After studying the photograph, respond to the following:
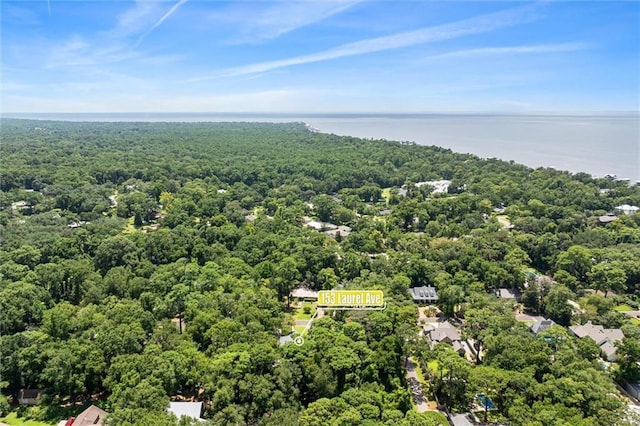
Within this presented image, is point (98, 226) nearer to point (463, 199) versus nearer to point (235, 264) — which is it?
point (235, 264)

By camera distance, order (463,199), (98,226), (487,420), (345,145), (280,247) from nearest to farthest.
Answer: (487,420), (280,247), (98,226), (463,199), (345,145)

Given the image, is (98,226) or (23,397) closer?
(23,397)

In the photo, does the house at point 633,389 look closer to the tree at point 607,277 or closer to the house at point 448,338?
the house at point 448,338

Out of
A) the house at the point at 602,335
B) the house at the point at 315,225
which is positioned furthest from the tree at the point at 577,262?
the house at the point at 315,225

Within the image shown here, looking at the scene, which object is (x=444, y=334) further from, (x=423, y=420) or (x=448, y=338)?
(x=423, y=420)

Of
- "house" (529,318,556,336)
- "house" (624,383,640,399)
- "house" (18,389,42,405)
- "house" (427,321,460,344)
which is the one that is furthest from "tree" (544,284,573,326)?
"house" (18,389,42,405)

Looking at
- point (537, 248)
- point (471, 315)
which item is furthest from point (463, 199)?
point (471, 315)

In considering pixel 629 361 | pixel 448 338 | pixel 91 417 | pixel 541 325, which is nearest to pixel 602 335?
pixel 629 361
